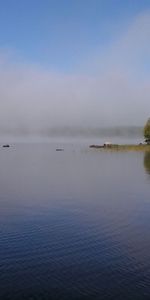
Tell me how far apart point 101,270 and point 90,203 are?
18962 mm

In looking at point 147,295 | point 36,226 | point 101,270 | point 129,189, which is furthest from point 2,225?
point 129,189

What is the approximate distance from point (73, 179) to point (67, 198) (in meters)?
18.7

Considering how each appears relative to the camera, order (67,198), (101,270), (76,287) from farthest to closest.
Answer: (67,198) < (101,270) < (76,287)

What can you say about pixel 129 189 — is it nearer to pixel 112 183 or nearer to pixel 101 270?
pixel 112 183

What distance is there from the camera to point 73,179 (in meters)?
58.7

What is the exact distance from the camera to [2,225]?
26.7 metres

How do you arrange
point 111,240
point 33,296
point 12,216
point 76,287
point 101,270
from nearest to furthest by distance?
point 33,296
point 76,287
point 101,270
point 111,240
point 12,216

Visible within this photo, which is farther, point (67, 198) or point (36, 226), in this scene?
point (67, 198)

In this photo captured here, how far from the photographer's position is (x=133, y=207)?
35938 mm

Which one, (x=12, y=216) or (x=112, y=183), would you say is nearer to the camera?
(x=12, y=216)

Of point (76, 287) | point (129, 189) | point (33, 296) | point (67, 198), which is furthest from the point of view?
point (129, 189)

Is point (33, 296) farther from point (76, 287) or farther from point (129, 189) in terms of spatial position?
point (129, 189)

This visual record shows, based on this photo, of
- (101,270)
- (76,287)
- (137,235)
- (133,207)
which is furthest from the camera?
(133,207)

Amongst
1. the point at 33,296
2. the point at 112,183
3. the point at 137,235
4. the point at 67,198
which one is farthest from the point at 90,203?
the point at 33,296
